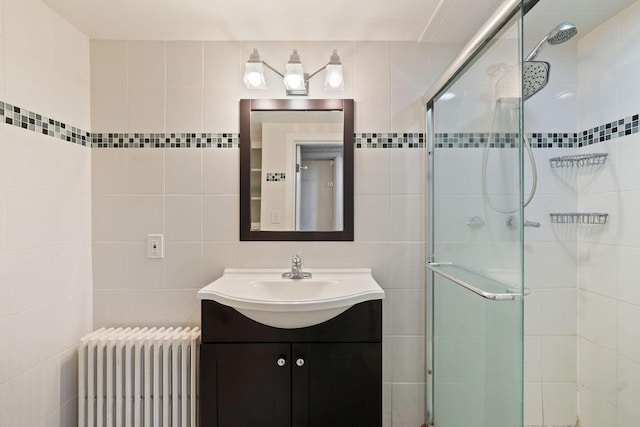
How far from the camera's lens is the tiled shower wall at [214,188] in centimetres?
161

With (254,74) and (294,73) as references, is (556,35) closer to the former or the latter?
(294,73)

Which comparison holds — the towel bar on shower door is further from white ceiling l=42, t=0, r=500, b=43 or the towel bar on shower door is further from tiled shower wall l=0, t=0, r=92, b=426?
tiled shower wall l=0, t=0, r=92, b=426

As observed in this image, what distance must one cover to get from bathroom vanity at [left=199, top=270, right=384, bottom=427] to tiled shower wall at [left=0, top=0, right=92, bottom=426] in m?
0.71

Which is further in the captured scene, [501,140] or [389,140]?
[389,140]

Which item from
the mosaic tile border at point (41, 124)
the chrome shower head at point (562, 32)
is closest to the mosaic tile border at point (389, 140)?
the chrome shower head at point (562, 32)

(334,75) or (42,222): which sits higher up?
(334,75)

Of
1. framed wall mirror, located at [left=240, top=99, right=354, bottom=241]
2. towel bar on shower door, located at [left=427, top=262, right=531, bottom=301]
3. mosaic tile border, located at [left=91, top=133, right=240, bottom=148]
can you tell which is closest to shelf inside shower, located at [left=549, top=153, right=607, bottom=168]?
towel bar on shower door, located at [left=427, top=262, right=531, bottom=301]

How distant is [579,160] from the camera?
1.52 metres

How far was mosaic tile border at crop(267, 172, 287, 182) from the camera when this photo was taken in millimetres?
1604

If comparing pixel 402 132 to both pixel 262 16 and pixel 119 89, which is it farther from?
pixel 119 89

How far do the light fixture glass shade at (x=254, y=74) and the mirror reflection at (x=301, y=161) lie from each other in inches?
5.6

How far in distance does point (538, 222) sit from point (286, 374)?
1.43 metres

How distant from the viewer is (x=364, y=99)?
163cm

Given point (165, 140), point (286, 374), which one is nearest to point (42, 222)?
point (165, 140)
